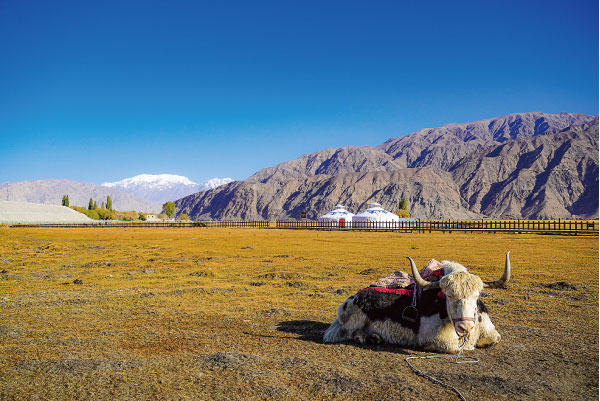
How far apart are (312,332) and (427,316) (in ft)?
8.12

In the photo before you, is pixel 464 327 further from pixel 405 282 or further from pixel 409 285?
pixel 405 282

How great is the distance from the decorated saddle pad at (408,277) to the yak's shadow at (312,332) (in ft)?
3.74

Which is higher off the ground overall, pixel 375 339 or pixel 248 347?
pixel 375 339

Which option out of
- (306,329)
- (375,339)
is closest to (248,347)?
(306,329)

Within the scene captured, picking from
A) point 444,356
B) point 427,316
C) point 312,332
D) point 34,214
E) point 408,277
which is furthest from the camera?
point 34,214

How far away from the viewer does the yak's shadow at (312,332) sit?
800 centimetres

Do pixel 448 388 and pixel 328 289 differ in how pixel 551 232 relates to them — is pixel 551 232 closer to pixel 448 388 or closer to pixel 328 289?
pixel 328 289

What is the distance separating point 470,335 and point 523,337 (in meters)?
1.75

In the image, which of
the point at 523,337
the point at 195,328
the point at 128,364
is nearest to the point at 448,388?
the point at 523,337

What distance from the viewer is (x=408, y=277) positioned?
379 inches

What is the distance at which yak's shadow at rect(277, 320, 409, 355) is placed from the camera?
7996 millimetres

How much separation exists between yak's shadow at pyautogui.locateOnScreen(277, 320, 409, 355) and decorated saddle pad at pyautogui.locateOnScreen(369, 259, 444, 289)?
3.74 ft

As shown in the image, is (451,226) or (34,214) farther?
(34,214)

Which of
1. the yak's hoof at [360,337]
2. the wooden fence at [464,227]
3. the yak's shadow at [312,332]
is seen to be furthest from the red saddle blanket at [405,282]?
the wooden fence at [464,227]
